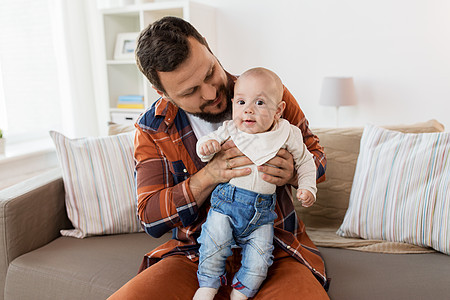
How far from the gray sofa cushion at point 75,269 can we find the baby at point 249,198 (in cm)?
47

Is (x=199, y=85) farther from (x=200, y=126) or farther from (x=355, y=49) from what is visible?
(x=355, y=49)

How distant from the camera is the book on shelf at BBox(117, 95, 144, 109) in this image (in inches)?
123

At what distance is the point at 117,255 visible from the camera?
156cm

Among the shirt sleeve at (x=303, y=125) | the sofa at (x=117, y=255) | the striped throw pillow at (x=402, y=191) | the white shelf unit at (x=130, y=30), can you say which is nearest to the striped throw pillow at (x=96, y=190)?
the sofa at (x=117, y=255)

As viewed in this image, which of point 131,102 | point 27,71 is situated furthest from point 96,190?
point 131,102

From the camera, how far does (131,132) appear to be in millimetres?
1909

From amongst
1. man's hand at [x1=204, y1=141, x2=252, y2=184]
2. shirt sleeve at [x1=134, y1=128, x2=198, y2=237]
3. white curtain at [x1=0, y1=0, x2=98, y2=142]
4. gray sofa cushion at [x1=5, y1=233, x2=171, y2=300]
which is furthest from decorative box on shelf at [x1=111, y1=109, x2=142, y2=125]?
man's hand at [x1=204, y1=141, x2=252, y2=184]

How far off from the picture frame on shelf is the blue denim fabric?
2285 mm

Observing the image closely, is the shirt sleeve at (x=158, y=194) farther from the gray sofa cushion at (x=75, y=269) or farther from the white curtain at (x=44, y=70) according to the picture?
the white curtain at (x=44, y=70)

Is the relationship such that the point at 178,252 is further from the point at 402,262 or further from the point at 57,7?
the point at 57,7

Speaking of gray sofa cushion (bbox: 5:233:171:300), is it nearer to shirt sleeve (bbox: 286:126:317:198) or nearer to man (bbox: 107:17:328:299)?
man (bbox: 107:17:328:299)

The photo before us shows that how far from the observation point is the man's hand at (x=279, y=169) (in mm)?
1098

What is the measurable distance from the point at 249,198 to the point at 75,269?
2.64 feet

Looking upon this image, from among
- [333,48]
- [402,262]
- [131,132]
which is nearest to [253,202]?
[402,262]
